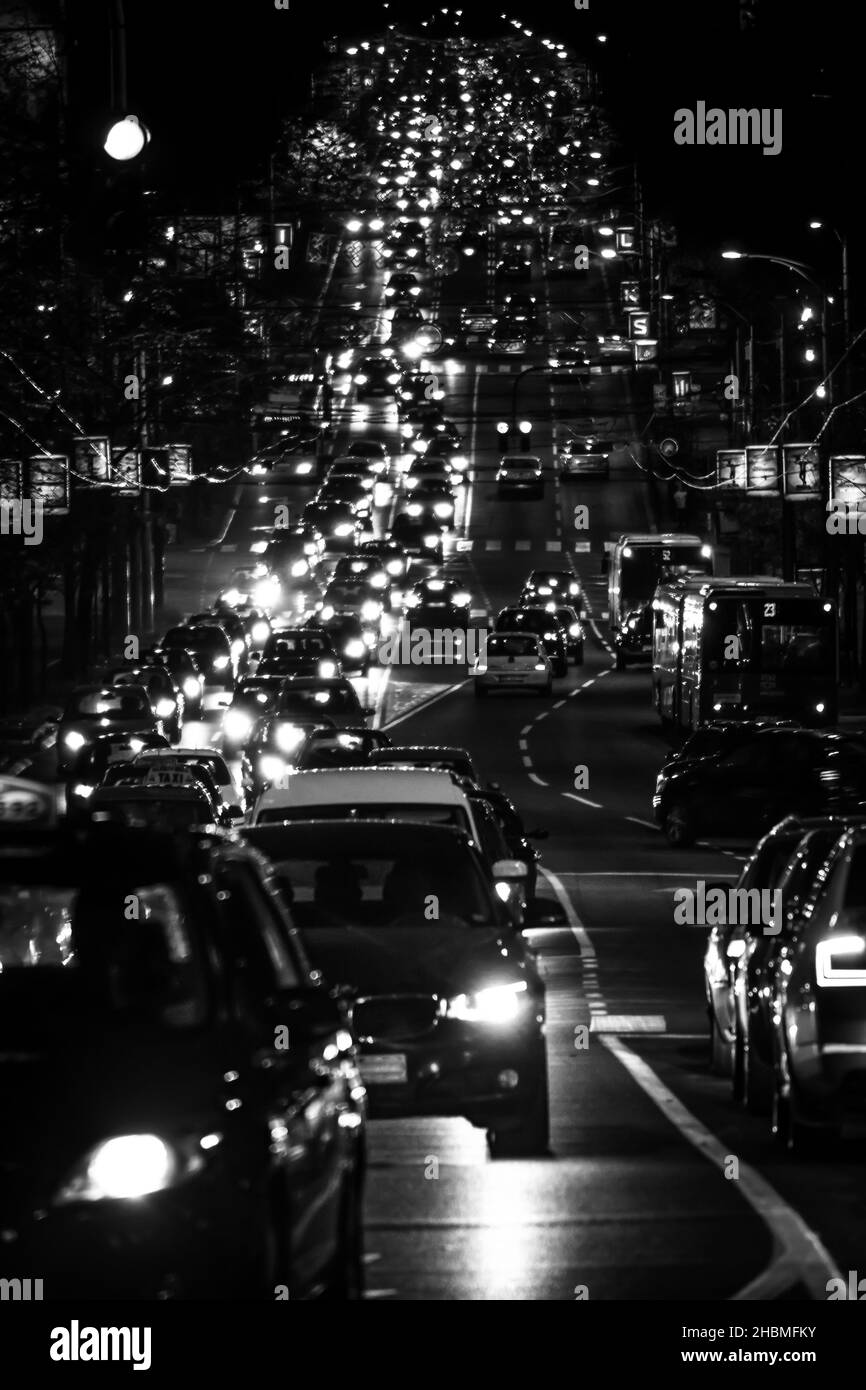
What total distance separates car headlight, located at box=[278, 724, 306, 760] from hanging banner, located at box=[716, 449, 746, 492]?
29370mm

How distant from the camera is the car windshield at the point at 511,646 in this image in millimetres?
61062

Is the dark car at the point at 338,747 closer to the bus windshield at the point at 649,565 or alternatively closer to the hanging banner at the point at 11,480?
the hanging banner at the point at 11,480

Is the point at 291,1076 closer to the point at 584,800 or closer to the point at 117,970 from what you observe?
the point at 117,970

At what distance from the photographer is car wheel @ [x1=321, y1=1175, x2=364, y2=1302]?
729 cm

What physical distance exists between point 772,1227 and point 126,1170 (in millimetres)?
4441

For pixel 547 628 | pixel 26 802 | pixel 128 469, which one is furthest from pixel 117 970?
pixel 547 628

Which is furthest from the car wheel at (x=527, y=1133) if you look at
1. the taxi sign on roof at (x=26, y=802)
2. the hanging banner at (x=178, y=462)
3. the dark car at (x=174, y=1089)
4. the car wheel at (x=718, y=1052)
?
the hanging banner at (x=178, y=462)

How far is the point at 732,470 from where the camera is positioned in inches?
2717

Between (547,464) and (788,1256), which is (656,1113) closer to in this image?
(788,1256)

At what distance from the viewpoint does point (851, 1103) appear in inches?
460

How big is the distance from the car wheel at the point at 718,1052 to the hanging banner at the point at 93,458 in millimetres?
36504

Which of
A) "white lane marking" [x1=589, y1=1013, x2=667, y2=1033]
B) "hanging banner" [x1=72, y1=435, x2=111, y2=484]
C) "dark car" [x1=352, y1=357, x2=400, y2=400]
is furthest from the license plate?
"dark car" [x1=352, y1=357, x2=400, y2=400]

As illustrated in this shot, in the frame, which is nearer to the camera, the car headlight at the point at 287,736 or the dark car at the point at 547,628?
the car headlight at the point at 287,736
